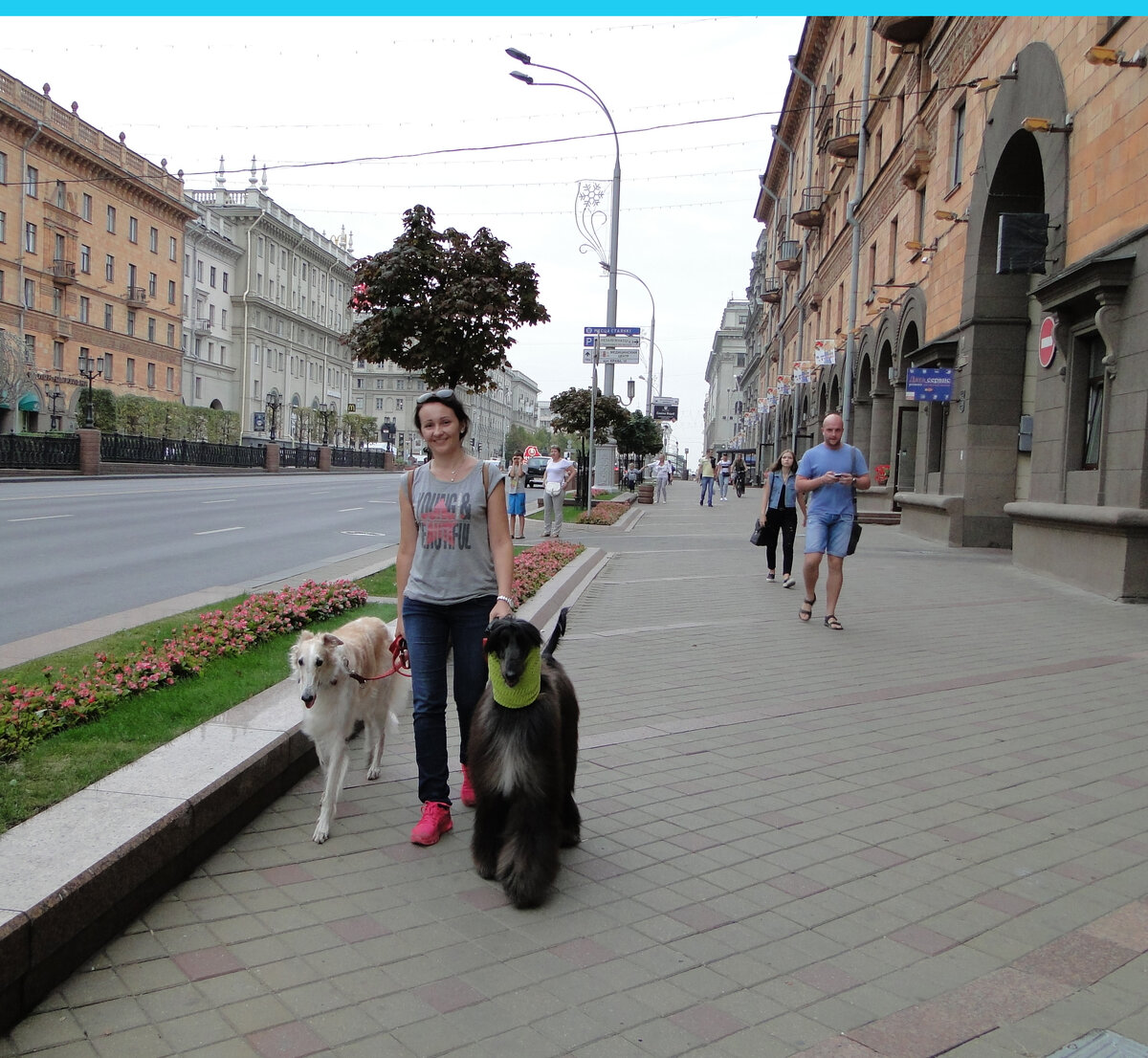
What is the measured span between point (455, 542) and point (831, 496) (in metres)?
6.34

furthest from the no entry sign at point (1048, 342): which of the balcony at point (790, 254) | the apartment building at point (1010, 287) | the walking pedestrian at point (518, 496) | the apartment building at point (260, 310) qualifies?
the apartment building at point (260, 310)

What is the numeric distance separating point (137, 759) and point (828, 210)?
41.8 metres

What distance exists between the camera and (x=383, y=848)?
427cm

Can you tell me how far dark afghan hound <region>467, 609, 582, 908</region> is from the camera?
3697 mm

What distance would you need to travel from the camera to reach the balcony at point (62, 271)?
56656 millimetres

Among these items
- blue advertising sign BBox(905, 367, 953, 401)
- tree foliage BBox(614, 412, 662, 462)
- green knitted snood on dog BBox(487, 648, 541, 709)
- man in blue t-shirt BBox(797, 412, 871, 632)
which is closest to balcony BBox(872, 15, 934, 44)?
blue advertising sign BBox(905, 367, 953, 401)

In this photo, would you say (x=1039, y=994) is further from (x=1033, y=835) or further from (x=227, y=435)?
(x=227, y=435)

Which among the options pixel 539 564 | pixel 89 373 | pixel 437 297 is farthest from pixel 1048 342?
pixel 89 373

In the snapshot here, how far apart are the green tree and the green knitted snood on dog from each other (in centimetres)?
901

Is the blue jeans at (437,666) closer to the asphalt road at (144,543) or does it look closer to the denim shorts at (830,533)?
the asphalt road at (144,543)

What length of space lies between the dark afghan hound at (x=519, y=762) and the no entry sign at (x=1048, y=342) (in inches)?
483

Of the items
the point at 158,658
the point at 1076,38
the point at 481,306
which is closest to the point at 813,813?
the point at 158,658

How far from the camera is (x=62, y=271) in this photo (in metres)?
57.1

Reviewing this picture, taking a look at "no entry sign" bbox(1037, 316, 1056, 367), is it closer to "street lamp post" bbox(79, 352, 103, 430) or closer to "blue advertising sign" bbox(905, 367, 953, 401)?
"blue advertising sign" bbox(905, 367, 953, 401)
